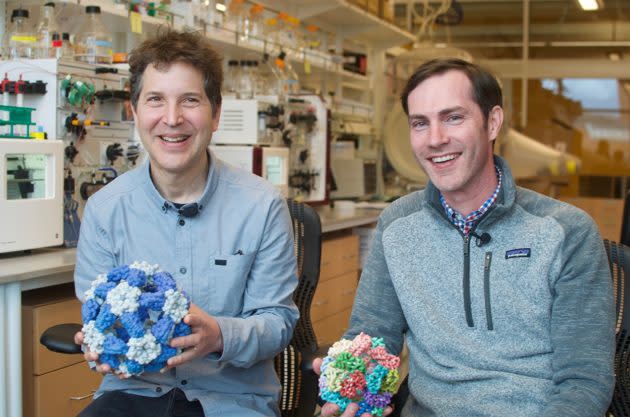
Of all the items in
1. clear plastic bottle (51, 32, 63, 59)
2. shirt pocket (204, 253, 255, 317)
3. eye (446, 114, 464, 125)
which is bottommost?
shirt pocket (204, 253, 255, 317)

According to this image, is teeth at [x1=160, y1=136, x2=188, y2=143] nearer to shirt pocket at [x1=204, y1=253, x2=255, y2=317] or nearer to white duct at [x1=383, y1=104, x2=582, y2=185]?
shirt pocket at [x1=204, y1=253, x2=255, y2=317]

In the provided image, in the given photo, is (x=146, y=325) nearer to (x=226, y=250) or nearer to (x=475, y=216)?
(x=226, y=250)

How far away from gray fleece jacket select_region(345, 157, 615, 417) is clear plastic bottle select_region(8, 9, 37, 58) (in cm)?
181

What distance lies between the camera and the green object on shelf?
2.64 metres

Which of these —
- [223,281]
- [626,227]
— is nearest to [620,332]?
[223,281]

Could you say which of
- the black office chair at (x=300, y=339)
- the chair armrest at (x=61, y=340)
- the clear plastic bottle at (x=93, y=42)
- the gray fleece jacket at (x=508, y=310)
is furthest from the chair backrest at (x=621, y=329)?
the clear plastic bottle at (x=93, y=42)

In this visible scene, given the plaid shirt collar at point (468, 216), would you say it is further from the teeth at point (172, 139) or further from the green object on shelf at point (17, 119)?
the green object on shelf at point (17, 119)

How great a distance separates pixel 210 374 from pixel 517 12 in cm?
858

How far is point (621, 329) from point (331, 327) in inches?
106

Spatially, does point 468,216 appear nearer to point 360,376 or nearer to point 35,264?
point 360,376

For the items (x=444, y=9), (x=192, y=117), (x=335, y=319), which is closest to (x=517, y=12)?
(x=444, y=9)

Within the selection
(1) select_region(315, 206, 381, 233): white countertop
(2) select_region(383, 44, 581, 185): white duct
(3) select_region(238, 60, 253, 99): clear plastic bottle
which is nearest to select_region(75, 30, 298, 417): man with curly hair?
(1) select_region(315, 206, 381, 233): white countertop

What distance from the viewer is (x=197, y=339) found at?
166 centimetres

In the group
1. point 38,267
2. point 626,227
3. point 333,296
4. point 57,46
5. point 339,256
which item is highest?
point 57,46
